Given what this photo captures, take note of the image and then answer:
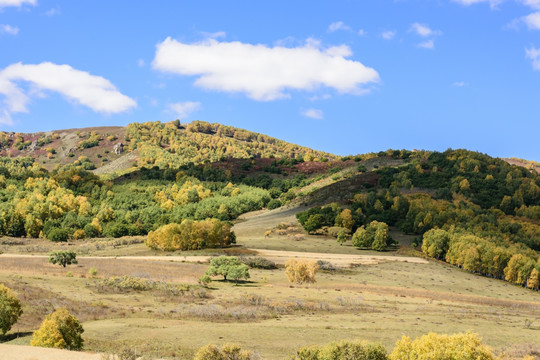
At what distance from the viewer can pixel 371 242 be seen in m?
113

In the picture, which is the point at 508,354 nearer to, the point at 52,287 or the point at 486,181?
the point at 52,287

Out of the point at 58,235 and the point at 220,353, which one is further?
the point at 58,235

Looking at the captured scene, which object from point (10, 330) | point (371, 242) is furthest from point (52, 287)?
point (371, 242)

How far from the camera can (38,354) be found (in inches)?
1051

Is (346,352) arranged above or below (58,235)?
above

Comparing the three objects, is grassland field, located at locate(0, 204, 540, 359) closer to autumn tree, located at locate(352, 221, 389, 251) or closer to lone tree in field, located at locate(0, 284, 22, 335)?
lone tree in field, located at locate(0, 284, 22, 335)

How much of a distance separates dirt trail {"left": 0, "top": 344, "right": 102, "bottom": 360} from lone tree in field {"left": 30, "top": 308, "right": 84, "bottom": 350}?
1238 millimetres

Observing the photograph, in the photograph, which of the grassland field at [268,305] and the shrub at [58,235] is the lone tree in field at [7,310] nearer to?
the grassland field at [268,305]

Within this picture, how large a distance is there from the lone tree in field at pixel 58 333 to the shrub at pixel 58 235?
105728 mm

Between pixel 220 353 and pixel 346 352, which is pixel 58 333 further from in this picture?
pixel 346 352

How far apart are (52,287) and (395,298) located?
40.4 m

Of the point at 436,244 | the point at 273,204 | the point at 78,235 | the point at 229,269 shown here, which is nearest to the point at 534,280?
the point at 436,244

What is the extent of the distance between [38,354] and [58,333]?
2.80 m

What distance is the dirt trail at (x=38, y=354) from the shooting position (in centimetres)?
2584
